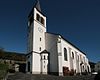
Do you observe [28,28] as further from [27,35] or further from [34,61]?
[34,61]

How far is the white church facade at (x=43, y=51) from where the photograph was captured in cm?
3297

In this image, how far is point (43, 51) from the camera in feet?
114

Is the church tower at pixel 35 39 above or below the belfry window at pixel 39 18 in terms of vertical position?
below

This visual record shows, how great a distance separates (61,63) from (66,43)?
26.5 ft

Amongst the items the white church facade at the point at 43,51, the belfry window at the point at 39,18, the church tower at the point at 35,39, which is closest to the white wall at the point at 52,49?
the white church facade at the point at 43,51

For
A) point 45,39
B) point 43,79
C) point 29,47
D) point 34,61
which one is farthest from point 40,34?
point 43,79

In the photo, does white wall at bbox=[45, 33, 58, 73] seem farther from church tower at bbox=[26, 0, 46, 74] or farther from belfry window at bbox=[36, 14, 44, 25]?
belfry window at bbox=[36, 14, 44, 25]

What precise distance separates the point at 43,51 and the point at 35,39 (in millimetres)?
3659

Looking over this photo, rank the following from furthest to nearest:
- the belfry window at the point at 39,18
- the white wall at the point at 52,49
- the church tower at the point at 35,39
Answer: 1. the belfry window at the point at 39,18
2. the white wall at the point at 52,49
3. the church tower at the point at 35,39

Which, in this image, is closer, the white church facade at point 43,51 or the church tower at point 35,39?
the church tower at point 35,39

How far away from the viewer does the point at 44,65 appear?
3350 centimetres

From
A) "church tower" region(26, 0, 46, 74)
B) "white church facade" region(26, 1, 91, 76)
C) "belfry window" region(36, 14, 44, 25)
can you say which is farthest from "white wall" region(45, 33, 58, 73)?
"belfry window" region(36, 14, 44, 25)

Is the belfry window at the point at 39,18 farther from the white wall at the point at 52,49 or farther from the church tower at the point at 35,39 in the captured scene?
the white wall at the point at 52,49

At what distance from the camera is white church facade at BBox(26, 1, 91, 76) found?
32969 mm
